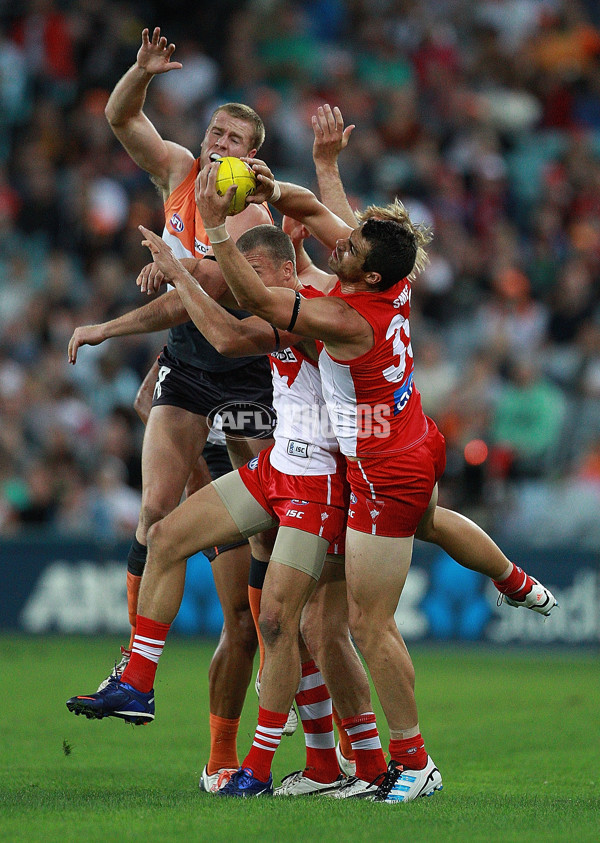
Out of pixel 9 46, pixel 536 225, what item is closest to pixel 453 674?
pixel 536 225

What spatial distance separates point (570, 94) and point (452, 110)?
6.50 feet

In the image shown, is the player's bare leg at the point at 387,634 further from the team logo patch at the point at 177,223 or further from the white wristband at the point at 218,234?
the team logo patch at the point at 177,223

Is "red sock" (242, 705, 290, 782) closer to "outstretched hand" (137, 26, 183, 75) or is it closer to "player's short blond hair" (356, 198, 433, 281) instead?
"player's short blond hair" (356, 198, 433, 281)

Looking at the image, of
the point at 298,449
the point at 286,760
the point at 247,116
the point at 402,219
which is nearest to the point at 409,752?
the point at 298,449

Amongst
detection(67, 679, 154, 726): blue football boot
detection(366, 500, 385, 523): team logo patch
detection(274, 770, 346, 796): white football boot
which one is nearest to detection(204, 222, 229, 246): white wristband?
detection(366, 500, 385, 523): team logo patch

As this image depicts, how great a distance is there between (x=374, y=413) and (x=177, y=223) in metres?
2.00

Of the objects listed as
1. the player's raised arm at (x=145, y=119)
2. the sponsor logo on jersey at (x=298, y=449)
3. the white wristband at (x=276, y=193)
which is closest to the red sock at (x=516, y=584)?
the sponsor logo on jersey at (x=298, y=449)

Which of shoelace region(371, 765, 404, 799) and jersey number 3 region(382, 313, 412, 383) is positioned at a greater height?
jersey number 3 region(382, 313, 412, 383)

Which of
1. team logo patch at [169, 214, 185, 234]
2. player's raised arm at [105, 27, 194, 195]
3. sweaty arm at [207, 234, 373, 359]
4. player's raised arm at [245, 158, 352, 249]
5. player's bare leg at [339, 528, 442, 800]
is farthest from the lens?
team logo patch at [169, 214, 185, 234]

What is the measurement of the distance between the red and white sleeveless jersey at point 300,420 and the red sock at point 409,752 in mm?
1382

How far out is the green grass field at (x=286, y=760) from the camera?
17.6 feet

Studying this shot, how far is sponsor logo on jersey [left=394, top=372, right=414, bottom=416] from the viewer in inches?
248

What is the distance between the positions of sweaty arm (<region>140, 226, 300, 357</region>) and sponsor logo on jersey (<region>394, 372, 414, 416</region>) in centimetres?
58

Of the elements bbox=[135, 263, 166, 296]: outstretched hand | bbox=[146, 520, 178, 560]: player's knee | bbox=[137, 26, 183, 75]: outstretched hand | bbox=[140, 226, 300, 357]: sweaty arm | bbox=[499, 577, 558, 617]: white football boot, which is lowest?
bbox=[499, 577, 558, 617]: white football boot
